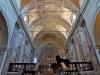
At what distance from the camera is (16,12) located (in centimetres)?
1456

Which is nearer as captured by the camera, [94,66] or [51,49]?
[94,66]

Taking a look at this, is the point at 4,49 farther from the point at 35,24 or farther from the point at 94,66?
the point at 35,24

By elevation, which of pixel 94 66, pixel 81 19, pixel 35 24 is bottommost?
pixel 94 66

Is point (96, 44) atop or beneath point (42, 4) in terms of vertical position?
beneath

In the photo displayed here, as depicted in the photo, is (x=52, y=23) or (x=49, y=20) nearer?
(x=49, y=20)

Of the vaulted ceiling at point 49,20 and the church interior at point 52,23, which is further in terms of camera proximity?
the vaulted ceiling at point 49,20

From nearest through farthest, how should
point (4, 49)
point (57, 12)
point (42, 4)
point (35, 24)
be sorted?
point (4, 49) → point (42, 4) → point (57, 12) → point (35, 24)

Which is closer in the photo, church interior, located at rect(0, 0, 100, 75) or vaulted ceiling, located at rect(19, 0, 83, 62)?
church interior, located at rect(0, 0, 100, 75)

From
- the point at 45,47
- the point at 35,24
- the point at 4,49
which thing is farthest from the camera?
the point at 45,47

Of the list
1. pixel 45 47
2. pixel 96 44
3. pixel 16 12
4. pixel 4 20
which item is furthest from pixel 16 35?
pixel 45 47

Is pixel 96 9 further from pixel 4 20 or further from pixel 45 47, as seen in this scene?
pixel 45 47

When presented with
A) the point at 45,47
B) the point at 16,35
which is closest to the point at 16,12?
the point at 16,35

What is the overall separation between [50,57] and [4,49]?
1954 centimetres

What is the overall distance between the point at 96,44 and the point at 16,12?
7400 mm
